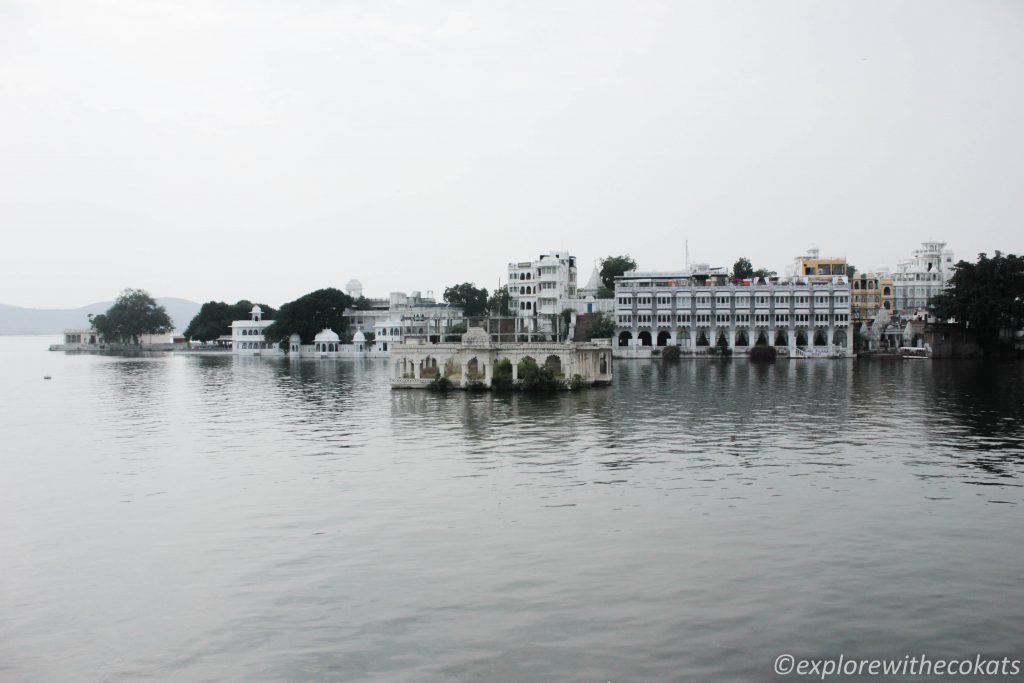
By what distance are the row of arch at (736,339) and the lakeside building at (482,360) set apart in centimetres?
5088

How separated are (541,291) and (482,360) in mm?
60298

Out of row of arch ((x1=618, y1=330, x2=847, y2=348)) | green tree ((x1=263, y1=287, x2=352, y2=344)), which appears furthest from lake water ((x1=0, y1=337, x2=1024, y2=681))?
green tree ((x1=263, y1=287, x2=352, y2=344))

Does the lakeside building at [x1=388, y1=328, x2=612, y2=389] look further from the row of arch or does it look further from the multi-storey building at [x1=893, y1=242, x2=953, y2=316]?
the multi-storey building at [x1=893, y1=242, x2=953, y2=316]

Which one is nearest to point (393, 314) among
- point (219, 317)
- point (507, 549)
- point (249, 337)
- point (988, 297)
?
point (249, 337)

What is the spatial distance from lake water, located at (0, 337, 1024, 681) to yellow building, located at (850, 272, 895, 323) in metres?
87.4

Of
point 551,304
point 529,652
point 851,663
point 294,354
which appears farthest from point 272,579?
point 294,354

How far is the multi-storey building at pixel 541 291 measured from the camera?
11538 cm

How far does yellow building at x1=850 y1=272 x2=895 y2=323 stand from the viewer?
123500 mm

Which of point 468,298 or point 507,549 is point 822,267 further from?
point 507,549

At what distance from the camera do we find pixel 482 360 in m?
58.7

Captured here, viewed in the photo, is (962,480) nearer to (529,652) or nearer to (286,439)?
(529,652)

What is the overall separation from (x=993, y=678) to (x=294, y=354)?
129869 mm

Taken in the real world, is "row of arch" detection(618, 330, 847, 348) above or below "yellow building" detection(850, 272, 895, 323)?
below

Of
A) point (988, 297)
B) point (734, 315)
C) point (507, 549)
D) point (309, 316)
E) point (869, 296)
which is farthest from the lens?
point (309, 316)
